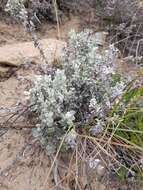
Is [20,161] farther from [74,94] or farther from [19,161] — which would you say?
[74,94]

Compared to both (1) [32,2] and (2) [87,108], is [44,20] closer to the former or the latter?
(1) [32,2]

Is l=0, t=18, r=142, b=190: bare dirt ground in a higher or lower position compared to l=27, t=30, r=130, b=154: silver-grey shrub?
lower

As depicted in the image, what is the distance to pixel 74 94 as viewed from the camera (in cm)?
225

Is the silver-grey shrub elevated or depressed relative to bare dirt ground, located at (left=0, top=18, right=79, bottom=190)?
elevated

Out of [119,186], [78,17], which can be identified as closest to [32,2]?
[78,17]

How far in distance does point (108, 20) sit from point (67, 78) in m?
1.29

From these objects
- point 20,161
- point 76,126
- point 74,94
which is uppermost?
point 74,94

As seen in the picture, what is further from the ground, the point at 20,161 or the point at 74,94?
the point at 74,94

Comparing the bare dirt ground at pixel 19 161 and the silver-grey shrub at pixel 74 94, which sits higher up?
the silver-grey shrub at pixel 74 94

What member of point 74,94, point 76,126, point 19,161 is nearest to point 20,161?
point 19,161

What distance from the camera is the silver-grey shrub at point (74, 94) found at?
84.7 inches

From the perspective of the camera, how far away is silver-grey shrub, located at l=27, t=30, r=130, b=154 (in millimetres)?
2152

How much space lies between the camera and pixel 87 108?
2.28 metres

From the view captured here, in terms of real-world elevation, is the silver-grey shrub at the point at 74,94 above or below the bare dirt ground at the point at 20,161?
above
